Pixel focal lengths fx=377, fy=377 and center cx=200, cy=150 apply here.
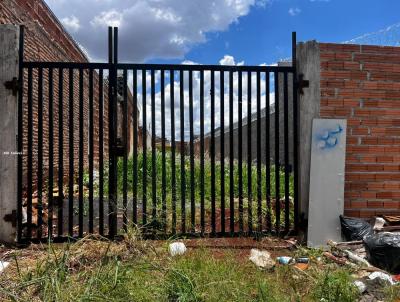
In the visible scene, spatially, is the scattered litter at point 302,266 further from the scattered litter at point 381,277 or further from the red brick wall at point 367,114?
the red brick wall at point 367,114

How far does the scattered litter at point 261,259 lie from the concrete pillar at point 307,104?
823 mm

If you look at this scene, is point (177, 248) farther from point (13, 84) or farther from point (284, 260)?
point (13, 84)

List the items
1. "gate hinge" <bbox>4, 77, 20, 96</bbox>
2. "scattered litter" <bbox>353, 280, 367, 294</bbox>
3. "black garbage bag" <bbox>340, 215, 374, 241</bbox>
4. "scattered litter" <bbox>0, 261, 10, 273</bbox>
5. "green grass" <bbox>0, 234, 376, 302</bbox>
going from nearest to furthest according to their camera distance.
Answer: "green grass" <bbox>0, 234, 376, 302</bbox> < "scattered litter" <bbox>353, 280, 367, 294</bbox> < "scattered litter" <bbox>0, 261, 10, 273</bbox> < "gate hinge" <bbox>4, 77, 20, 96</bbox> < "black garbage bag" <bbox>340, 215, 374, 241</bbox>

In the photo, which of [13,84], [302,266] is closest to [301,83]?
[302,266]

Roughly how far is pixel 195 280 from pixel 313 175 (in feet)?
7.34

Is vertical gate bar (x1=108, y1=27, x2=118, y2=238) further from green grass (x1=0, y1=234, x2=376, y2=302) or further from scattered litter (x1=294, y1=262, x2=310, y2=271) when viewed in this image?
scattered litter (x1=294, y1=262, x2=310, y2=271)

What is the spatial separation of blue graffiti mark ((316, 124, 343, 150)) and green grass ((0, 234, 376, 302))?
5.13ft

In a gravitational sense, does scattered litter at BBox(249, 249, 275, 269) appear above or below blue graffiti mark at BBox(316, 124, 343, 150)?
below

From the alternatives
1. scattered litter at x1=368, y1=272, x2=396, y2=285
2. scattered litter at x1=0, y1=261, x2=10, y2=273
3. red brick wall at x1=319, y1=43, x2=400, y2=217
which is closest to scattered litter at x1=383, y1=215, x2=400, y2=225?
red brick wall at x1=319, y1=43, x2=400, y2=217

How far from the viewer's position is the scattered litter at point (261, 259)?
3.62 meters

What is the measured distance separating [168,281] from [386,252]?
2197 mm

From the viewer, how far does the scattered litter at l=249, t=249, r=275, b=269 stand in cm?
362

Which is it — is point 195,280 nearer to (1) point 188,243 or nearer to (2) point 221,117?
(1) point 188,243

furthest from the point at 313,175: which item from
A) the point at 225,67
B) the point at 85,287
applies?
the point at 85,287
